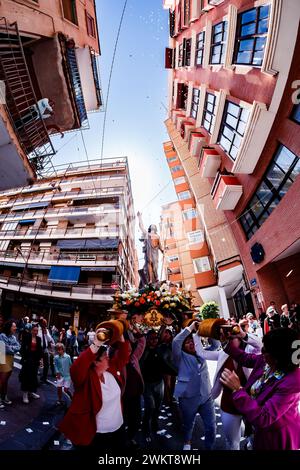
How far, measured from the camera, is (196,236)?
1988 centimetres

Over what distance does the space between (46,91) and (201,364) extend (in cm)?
1011

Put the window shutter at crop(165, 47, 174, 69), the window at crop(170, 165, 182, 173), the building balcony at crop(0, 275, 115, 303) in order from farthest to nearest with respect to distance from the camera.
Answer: the window at crop(170, 165, 182, 173), the building balcony at crop(0, 275, 115, 303), the window shutter at crop(165, 47, 174, 69)

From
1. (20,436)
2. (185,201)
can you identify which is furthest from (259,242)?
(185,201)

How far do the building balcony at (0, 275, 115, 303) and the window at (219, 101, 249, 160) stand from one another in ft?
50.4

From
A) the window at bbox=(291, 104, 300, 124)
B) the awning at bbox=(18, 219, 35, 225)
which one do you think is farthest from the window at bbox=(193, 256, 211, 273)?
the awning at bbox=(18, 219, 35, 225)

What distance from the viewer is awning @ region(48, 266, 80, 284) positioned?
69.1ft

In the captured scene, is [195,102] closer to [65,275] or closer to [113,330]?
[113,330]

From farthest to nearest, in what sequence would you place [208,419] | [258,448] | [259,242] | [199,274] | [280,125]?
1. [199,274]
2. [259,242]
3. [280,125]
4. [208,419]
5. [258,448]

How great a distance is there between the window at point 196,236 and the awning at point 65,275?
1169cm

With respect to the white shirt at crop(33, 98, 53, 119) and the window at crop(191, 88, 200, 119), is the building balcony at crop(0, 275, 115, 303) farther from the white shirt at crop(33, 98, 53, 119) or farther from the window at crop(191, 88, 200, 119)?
the window at crop(191, 88, 200, 119)

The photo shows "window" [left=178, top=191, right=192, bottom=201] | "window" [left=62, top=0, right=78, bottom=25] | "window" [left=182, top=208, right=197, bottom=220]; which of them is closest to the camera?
"window" [left=62, top=0, right=78, bottom=25]

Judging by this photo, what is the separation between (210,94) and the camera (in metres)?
11.7

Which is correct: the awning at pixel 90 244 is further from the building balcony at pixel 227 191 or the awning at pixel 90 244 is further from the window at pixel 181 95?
the window at pixel 181 95

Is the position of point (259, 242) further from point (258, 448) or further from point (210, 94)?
point (258, 448)
